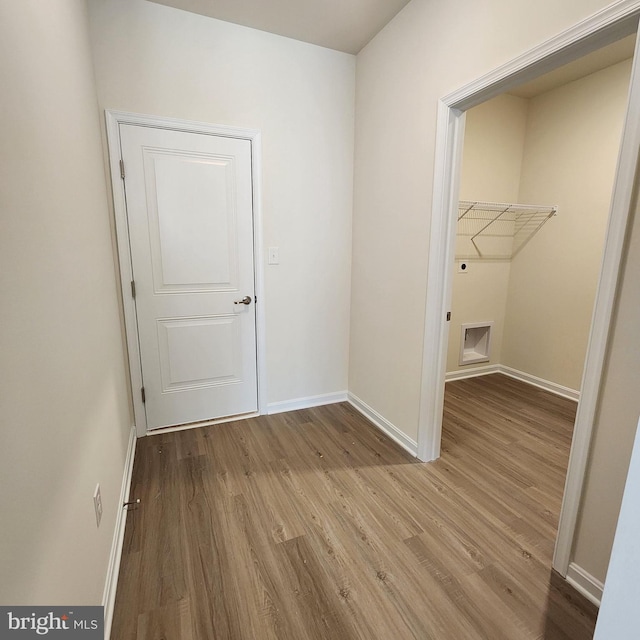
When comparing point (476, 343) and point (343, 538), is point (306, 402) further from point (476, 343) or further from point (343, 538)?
point (476, 343)

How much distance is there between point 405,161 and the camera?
221 centimetres

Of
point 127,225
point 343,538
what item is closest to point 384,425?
point 343,538

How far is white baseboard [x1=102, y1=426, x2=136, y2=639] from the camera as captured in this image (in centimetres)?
124

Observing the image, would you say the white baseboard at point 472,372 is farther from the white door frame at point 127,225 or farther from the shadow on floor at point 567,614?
the shadow on floor at point 567,614

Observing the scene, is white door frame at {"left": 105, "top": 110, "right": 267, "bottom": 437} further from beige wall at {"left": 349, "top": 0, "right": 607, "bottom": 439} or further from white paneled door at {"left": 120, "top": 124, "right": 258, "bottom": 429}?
beige wall at {"left": 349, "top": 0, "right": 607, "bottom": 439}

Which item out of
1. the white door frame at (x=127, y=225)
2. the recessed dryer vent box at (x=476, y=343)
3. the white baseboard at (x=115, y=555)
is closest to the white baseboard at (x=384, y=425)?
the white door frame at (x=127, y=225)

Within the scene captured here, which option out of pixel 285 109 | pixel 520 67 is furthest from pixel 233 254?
pixel 520 67

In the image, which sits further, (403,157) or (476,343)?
(476,343)

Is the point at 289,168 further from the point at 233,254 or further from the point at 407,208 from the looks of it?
the point at 407,208

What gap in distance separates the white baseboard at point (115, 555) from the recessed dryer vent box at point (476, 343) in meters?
3.11

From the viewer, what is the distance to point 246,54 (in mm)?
Result: 2332

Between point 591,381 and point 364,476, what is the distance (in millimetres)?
1304

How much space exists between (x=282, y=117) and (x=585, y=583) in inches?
119

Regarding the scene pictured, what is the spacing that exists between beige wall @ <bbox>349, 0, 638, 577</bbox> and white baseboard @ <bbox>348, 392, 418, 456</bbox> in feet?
0.18
